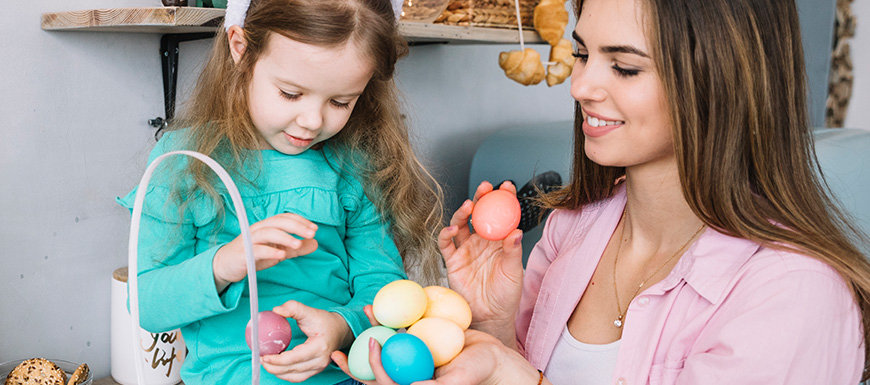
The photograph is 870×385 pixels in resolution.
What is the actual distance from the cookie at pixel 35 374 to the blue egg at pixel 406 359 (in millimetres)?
856

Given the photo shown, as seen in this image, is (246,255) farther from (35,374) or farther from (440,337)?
(35,374)

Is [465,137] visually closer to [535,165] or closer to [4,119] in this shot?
[535,165]

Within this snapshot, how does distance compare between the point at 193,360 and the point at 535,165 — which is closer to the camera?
the point at 193,360

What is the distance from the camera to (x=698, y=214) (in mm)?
1045

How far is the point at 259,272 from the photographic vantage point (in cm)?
116

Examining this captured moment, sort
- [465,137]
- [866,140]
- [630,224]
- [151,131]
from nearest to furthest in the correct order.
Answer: [630,224], [151,131], [866,140], [465,137]

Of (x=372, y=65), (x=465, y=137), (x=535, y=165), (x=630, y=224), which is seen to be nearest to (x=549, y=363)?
(x=630, y=224)

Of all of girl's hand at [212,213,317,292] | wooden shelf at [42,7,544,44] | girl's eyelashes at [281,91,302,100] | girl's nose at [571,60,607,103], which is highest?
wooden shelf at [42,7,544,44]

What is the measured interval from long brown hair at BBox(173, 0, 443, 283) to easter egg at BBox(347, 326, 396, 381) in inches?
13.3

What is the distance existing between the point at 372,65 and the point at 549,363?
0.59m

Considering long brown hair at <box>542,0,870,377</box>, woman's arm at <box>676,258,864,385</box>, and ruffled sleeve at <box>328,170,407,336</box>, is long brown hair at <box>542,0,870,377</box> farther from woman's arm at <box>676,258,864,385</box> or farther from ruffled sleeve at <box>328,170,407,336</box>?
ruffled sleeve at <box>328,170,407,336</box>

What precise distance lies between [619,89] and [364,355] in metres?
0.51

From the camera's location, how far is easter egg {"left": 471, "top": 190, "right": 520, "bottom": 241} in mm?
1127

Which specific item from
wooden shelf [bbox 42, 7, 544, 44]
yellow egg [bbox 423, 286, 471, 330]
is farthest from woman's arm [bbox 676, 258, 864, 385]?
wooden shelf [bbox 42, 7, 544, 44]
